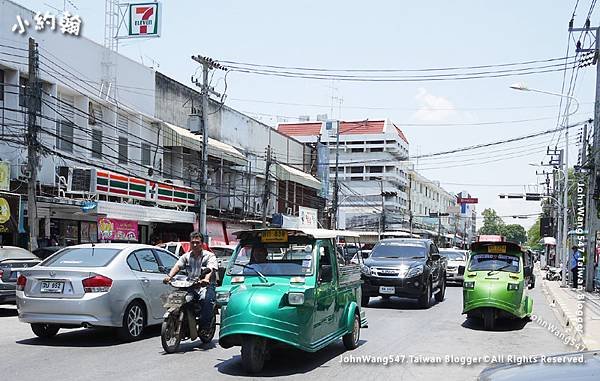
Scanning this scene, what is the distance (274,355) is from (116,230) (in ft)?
58.1

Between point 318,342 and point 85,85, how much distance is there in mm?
20565

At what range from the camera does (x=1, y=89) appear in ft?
73.8

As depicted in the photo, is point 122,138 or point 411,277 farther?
point 122,138

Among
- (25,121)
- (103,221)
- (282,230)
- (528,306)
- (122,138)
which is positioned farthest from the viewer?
(122,138)

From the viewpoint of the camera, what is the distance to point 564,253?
30969 millimetres

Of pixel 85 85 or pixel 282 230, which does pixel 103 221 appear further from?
pixel 282 230

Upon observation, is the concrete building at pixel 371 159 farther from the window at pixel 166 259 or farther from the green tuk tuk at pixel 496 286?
the window at pixel 166 259

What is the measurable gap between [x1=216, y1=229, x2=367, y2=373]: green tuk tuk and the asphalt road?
40 centimetres

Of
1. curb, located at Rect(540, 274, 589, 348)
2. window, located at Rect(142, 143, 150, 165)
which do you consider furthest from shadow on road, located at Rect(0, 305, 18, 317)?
window, located at Rect(142, 143, 150, 165)

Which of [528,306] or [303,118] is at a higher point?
[303,118]

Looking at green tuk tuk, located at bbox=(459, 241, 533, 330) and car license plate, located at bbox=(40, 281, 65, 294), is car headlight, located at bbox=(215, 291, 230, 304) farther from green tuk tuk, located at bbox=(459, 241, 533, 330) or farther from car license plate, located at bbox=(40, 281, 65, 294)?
green tuk tuk, located at bbox=(459, 241, 533, 330)

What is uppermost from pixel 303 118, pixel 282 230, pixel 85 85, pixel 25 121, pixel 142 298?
pixel 303 118

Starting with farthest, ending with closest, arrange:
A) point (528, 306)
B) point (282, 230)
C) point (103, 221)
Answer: point (103, 221) → point (528, 306) → point (282, 230)

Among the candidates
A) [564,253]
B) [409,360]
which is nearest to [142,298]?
[409,360]
